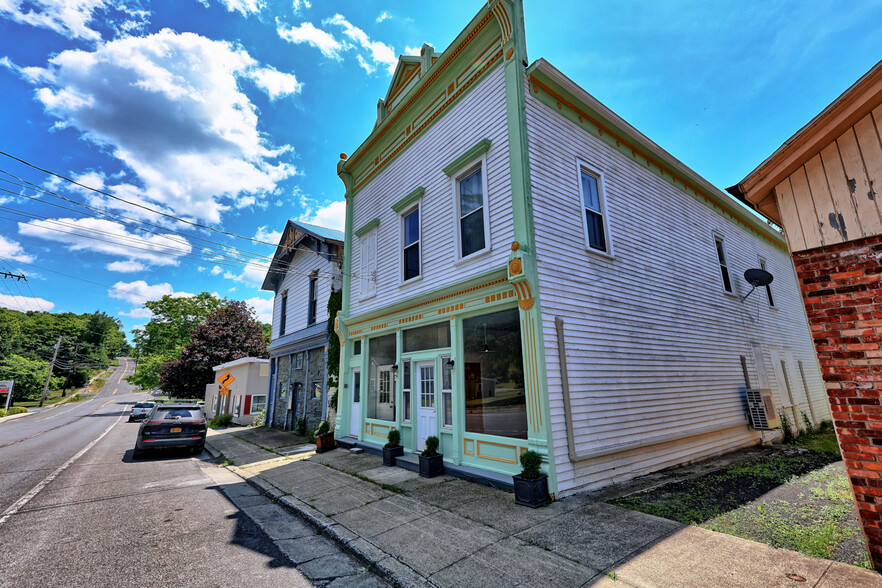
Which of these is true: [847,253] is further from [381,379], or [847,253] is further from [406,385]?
[381,379]

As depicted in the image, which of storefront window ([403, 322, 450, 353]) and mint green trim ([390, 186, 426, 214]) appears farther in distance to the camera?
mint green trim ([390, 186, 426, 214])

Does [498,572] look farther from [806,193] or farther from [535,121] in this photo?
[535,121]

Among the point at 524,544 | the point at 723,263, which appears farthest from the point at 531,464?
the point at 723,263

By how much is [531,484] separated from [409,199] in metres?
7.33

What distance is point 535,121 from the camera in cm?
777

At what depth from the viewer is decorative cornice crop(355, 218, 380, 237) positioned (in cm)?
1150

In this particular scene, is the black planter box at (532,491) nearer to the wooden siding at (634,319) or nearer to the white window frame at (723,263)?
the wooden siding at (634,319)

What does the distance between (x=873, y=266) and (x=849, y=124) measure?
1550mm

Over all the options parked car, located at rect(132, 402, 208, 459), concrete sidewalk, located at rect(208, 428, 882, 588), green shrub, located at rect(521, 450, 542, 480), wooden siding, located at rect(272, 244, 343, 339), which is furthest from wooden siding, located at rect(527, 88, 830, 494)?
parked car, located at rect(132, 402, 208, 459)

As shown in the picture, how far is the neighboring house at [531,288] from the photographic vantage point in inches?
273

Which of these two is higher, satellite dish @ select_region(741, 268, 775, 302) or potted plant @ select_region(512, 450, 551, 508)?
satellite dish @ select_region(741, 268, 775, 302)

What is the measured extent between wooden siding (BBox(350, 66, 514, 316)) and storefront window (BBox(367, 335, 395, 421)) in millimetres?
1153

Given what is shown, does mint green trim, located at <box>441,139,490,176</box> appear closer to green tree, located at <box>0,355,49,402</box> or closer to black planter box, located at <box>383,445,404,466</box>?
black planter box, located at <box>383,445,404,466</box>

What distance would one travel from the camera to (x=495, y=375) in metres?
7.46
